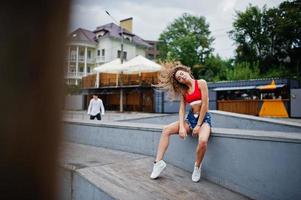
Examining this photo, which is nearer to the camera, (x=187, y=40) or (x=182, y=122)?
(x=182, y=122)

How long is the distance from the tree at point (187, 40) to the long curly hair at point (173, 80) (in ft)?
97.5

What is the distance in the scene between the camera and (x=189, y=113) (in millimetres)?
3051

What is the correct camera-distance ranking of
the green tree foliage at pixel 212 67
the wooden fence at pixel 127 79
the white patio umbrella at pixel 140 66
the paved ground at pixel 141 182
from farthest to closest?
the green tree foliage at pixel 212 67, the wooden fence at pixel 127 79, the white patio umbrella at pixel 140 66, the paved ground at pixel 141 182

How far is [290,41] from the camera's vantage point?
2514 cm

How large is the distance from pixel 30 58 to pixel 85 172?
2.40m

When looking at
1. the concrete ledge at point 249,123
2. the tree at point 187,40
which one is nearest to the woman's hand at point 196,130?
the concrete ledge at point 249,123

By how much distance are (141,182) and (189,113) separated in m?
0.97

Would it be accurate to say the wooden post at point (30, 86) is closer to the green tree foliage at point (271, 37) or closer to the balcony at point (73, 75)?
the balcony at point (73, 75)

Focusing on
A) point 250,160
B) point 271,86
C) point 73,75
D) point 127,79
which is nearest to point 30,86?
point 73,75

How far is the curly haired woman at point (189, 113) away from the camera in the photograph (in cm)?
275

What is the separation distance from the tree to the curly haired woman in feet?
97.8

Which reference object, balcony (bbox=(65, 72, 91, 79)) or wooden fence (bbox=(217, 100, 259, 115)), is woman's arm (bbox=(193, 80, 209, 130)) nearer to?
balcony (bbox=(65, 72, 91, 79))

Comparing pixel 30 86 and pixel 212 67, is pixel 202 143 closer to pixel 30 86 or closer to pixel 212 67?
pixel 30 86

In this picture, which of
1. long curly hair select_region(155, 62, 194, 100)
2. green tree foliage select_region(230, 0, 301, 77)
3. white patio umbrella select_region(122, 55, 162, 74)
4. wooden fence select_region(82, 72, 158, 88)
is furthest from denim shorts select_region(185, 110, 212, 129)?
green tree foliage select_region(230, 0, 301, 77)
